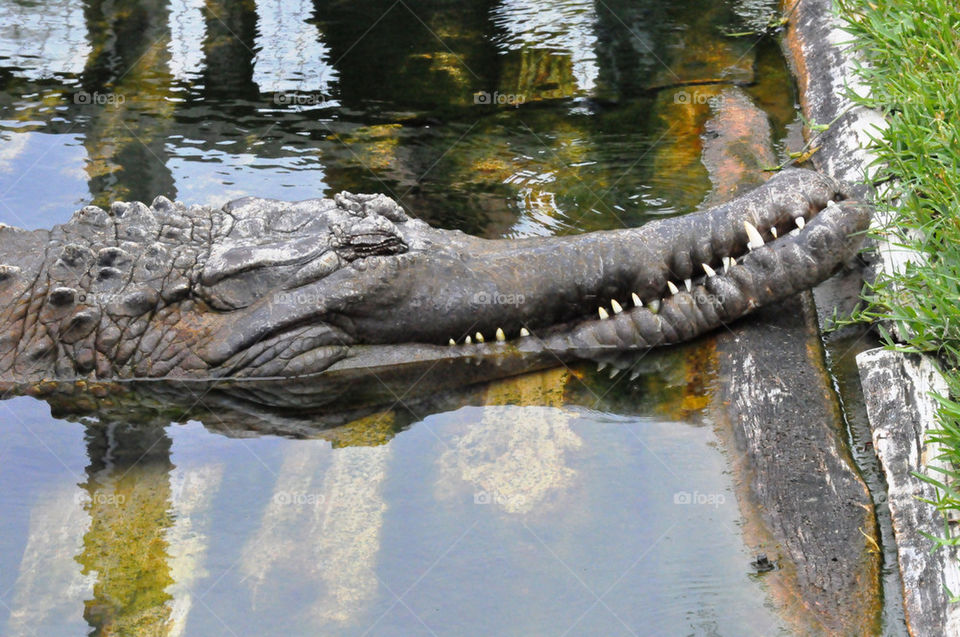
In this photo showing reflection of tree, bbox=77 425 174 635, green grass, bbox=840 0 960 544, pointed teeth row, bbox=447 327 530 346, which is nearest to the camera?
reflection of tree, bbox=77 425 174 635

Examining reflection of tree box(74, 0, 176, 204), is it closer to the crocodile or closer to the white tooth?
the crocodile

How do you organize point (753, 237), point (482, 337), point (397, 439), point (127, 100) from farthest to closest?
point (127, 100) → point (482, 337) → point (753, 237) → point (397, 439)

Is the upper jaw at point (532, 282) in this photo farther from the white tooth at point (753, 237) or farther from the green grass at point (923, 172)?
the green grass at point (923, 172)

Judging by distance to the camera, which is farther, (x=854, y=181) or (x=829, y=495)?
(x=854, y=181)

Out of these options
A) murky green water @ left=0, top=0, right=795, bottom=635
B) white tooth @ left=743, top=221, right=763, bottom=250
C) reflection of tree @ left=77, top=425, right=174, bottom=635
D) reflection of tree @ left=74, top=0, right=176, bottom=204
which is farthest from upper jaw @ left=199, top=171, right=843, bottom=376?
reflection of tree @ left=74, top=0, right=176, bottom=204

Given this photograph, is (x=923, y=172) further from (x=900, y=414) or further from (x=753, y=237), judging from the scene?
(x=900, y=414)

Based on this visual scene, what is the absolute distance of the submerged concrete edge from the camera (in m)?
2.86

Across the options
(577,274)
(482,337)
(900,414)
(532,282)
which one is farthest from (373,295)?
(900,414)

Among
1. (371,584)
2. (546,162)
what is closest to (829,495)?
(371,584)

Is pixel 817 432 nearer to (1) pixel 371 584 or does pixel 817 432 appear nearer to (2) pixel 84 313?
(1) pixel 371 584

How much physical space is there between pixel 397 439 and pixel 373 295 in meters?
0.64

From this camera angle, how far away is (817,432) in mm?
3588

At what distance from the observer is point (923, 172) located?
4.26m

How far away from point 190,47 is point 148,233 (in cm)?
303
